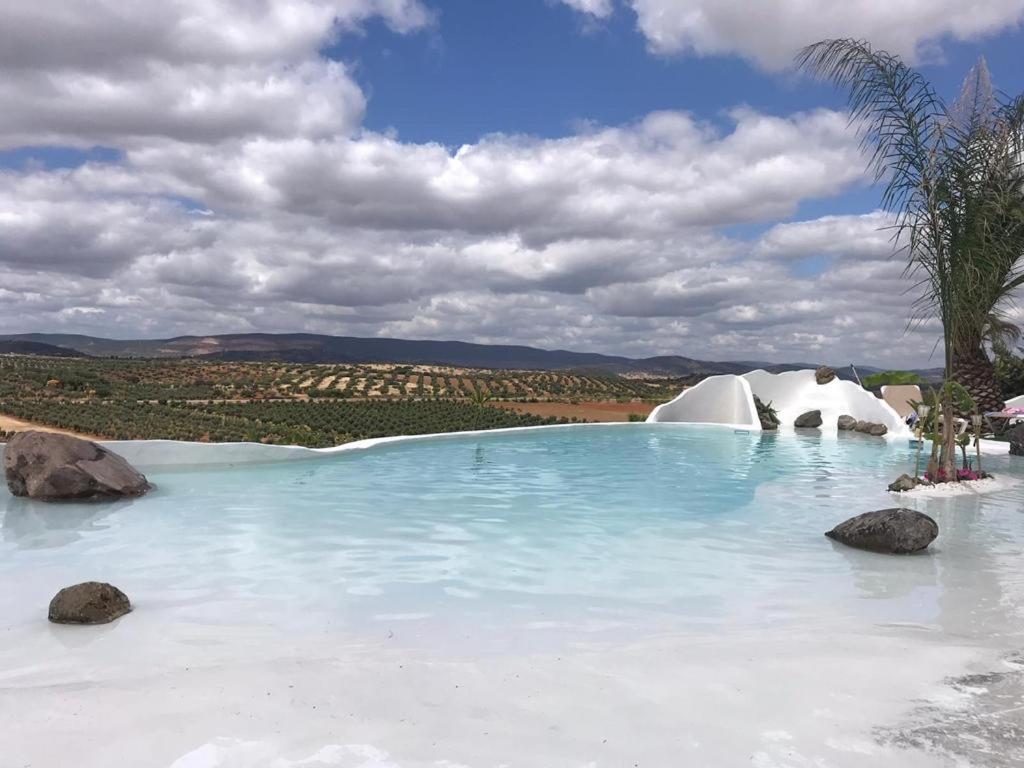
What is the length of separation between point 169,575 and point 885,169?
1049cm

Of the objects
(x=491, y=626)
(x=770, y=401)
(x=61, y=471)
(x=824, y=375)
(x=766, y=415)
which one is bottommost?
(x=491, y=626)

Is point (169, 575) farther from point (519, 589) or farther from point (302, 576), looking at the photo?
point (519, 589)

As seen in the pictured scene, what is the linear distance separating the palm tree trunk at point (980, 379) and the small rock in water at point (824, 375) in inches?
271

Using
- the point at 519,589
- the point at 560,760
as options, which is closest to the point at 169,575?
the point at 519,589

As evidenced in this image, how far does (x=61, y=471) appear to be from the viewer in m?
10.0

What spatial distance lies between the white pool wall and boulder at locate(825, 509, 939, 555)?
51.0ft

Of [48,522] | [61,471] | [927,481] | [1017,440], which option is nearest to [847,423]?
[1017,440]

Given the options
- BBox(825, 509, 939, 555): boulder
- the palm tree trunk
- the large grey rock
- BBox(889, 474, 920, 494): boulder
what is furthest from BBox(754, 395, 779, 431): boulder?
BBox(825, 509, 939, 555): boulder

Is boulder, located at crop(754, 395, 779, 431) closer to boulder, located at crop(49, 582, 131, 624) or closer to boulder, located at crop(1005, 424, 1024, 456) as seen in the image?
boulder, located at crop(1005, 424, 1024, 456)

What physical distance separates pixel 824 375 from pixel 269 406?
22.1 m

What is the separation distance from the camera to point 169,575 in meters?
6.49

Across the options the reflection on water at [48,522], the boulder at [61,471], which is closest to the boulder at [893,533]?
the reflection on water at [48,522]

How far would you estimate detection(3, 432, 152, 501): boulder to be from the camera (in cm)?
1000

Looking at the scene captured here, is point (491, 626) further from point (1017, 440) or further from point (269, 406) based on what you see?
point (269, 406)
